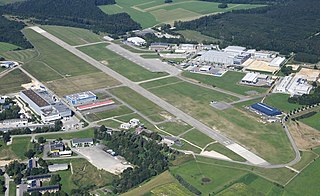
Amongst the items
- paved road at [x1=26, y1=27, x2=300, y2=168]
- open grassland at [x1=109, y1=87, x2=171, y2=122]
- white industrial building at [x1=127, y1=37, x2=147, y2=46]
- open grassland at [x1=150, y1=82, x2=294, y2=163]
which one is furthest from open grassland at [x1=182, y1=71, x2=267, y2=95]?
white industrial building at [x1=127, y1=37, x2=147, y2=46]

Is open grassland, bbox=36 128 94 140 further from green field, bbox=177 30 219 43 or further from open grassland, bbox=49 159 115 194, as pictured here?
green field, bbox=177 30 219 43

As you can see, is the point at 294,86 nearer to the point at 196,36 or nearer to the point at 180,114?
the point at 180,114

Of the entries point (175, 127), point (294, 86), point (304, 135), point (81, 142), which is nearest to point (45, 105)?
point (81, 142)

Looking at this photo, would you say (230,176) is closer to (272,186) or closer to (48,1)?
(272,186)

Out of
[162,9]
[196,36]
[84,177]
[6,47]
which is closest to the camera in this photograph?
[84,177]

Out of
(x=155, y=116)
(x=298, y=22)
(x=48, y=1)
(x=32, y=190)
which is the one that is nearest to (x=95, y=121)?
(x=155, y=116)

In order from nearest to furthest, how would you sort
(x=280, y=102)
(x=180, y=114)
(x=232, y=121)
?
(x=232, y=121) → (x=180, y=114) → (x=280, y=102)

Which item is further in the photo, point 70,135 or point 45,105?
point 45,105

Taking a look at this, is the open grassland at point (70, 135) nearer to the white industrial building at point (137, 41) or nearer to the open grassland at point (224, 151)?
the open grassland at point (224, 151)
